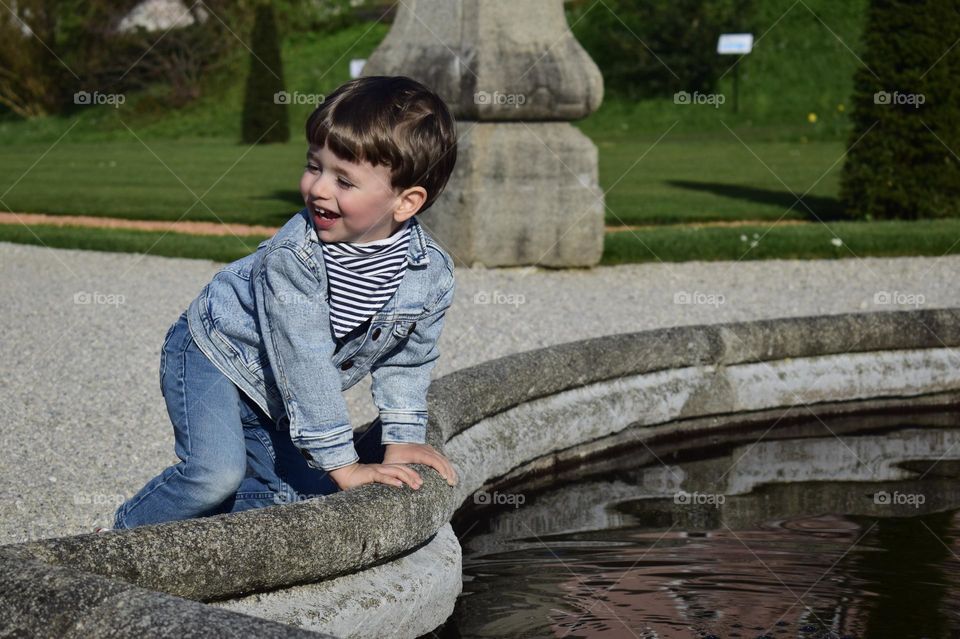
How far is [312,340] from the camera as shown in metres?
2.59

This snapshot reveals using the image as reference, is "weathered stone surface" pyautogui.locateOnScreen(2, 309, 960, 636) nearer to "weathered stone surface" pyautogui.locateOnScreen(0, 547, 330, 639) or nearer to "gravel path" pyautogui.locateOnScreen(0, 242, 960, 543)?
"weathered stone surface" pyautogui.locateOnScreen(0, 547, 330, 639)

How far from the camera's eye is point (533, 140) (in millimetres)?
8164

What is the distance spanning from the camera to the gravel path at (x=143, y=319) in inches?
154

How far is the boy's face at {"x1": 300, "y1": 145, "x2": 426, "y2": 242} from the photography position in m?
2.56

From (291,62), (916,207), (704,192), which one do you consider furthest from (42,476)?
(291,62)

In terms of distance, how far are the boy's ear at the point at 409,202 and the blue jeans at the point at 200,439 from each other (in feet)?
1.76
